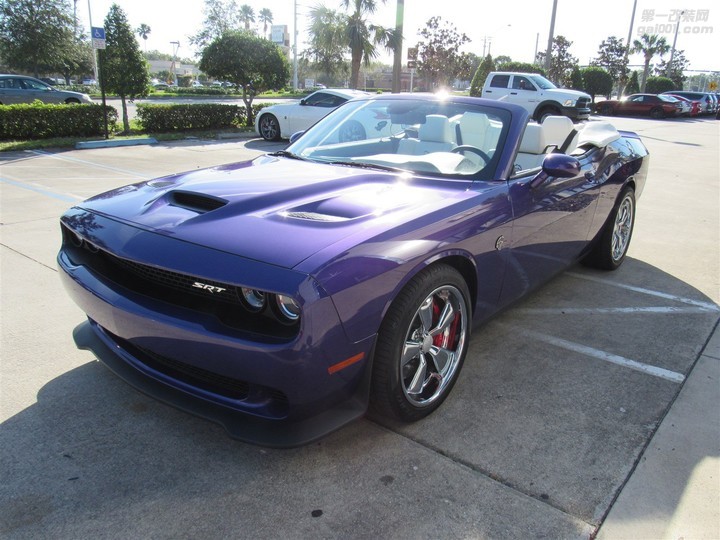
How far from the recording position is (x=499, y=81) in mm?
21828

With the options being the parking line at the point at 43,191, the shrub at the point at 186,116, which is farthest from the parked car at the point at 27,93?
the parking line at the point at 43,191

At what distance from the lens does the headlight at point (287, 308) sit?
201 cm

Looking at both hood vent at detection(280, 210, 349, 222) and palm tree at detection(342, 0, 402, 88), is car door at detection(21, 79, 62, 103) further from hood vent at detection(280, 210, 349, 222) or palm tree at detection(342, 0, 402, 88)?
hood vent at detection(280, 210, 349, 222)

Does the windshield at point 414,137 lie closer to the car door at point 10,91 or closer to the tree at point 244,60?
the tree at point 244,60

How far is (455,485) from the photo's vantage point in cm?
228

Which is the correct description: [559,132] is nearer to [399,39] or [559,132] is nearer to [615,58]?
[399,39]

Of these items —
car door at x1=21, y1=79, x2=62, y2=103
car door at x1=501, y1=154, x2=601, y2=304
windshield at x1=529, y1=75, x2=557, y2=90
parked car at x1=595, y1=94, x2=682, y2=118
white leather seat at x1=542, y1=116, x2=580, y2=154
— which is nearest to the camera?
car door at x1=501, y1=154, x2=601, y2=304

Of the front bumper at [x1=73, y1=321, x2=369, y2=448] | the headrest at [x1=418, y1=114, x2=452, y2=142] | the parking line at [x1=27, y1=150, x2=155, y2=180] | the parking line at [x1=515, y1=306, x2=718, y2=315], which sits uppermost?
the headrest at [x1=418, y1=114, x2=452, y2=142]

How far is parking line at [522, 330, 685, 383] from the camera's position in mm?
3256

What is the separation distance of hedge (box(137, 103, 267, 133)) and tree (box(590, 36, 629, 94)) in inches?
1723

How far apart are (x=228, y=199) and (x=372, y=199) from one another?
2.24ft

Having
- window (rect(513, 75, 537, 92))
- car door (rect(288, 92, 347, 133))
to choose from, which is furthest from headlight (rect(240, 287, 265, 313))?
window (rect(513, 75, 537, 92))

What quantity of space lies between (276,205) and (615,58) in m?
57.1

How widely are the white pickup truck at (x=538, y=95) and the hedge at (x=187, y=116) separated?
32.7 feet
